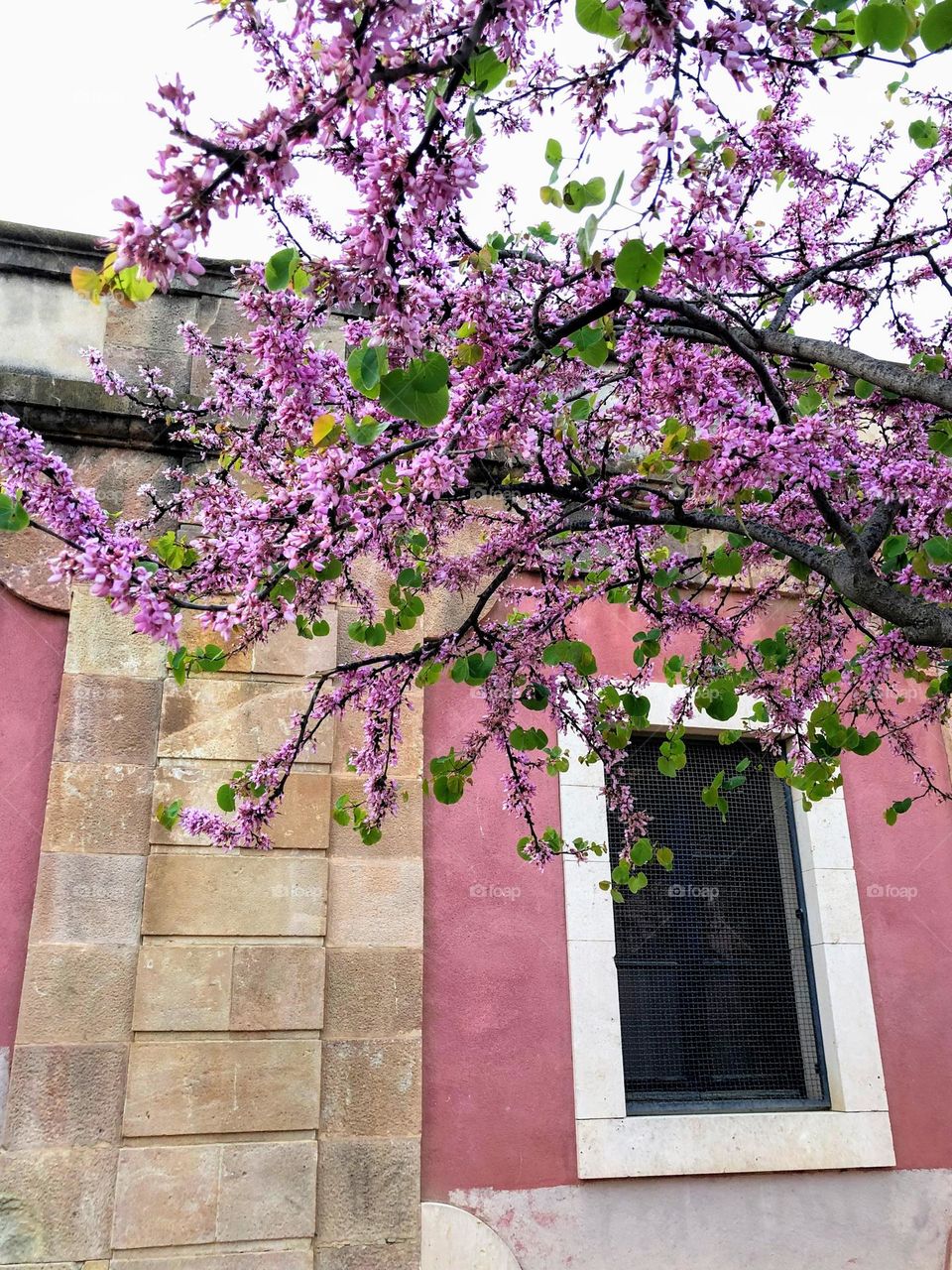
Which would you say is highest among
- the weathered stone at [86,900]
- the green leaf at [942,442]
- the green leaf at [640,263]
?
the green leaf at [942,442]

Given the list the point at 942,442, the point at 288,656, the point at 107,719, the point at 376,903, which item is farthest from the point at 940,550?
the point at 107,719

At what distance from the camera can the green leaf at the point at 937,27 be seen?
2342 millimetres

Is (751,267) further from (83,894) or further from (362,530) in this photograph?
(83,894)

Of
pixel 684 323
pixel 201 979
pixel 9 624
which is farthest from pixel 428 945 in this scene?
pixel 684 323

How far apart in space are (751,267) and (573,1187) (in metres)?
3.90

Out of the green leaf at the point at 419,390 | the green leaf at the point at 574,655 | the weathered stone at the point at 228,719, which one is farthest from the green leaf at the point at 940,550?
the weathered stone at the point at 228,719

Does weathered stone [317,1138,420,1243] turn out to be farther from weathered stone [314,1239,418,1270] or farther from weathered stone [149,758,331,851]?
weathered stone [149,758,331,851]

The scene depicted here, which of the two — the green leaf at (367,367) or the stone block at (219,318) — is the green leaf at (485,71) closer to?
the green leaf at (367,367)

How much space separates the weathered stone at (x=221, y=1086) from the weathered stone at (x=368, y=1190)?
8.6 inches

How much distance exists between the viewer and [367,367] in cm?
231

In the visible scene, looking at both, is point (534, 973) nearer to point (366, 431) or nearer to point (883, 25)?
point (366, 431)

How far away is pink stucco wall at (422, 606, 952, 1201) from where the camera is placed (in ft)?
14.7

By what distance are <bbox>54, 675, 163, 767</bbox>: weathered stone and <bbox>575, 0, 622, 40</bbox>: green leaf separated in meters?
3.34

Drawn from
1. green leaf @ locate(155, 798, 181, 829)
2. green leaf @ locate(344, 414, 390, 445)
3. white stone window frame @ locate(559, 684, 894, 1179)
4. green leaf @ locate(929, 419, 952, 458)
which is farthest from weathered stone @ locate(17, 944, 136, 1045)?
green leaf @ locate(929, 419, 952, 458)
